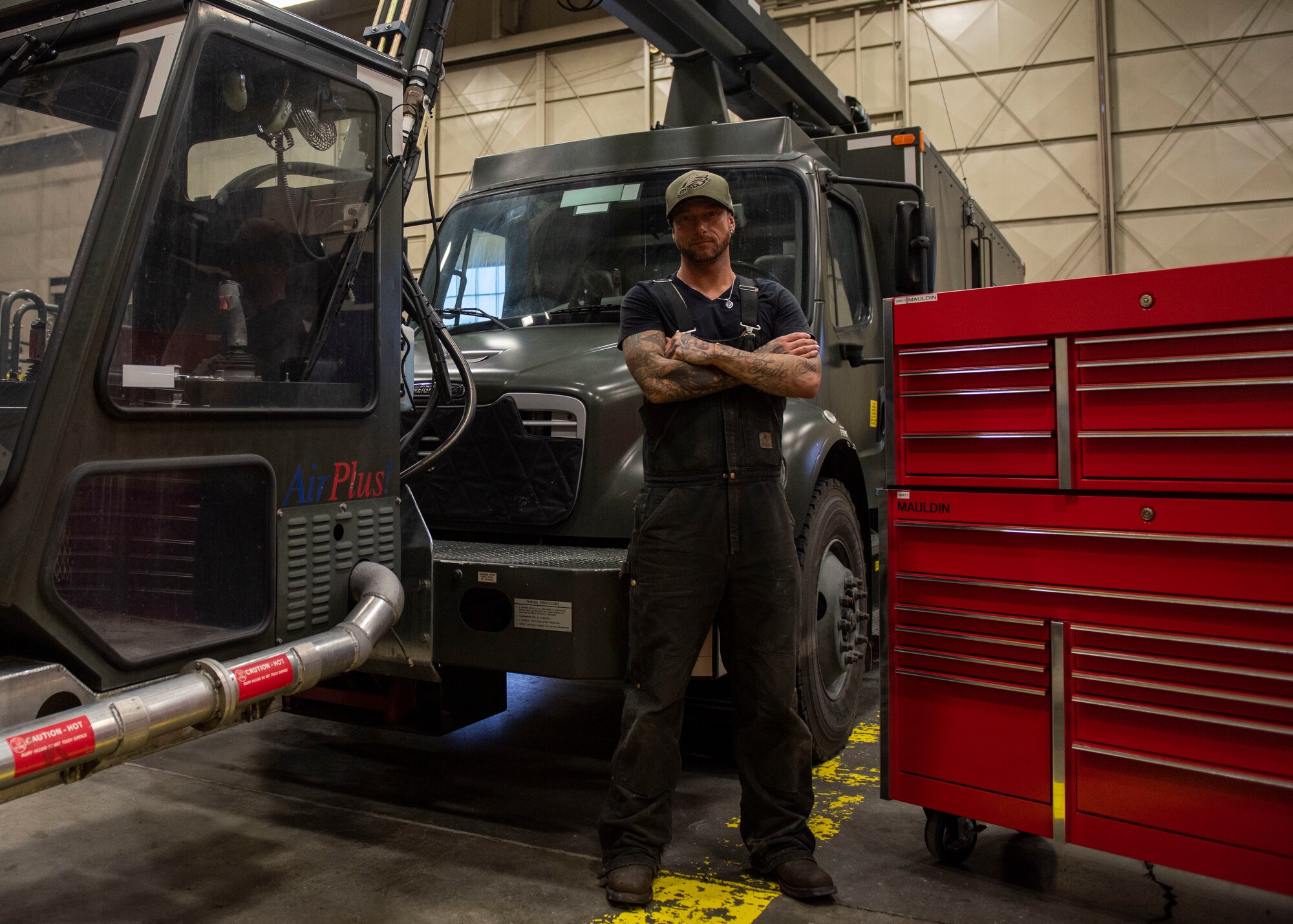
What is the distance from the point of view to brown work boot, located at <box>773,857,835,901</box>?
3064mm

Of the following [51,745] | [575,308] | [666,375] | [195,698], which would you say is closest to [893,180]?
[575,308]

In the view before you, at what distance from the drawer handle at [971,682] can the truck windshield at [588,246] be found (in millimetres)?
1906

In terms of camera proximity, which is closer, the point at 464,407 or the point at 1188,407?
the point at 1188,407

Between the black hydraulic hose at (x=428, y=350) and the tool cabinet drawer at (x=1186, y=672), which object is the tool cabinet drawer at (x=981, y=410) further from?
the black hydraulic hose at (x=428, y=350)

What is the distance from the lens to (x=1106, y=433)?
291 cm

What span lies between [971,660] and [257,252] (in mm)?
2422

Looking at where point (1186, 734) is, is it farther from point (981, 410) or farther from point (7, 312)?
point (7, 312)

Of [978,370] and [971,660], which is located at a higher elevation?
[978,370]

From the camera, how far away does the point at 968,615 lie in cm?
319

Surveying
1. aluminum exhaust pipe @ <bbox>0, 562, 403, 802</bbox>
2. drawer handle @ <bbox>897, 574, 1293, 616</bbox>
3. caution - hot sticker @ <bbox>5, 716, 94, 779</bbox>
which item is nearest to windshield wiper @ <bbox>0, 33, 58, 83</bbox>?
aluminum exhaust pipe @ <bbox>0, 562, 403, 802</bbox>

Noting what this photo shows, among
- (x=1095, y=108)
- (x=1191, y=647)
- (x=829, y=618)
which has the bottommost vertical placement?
(x=829, y=618)

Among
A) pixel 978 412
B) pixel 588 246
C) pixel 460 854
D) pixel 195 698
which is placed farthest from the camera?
pixel 588 246

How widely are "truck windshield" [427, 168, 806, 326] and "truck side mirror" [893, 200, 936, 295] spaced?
0.48 metres

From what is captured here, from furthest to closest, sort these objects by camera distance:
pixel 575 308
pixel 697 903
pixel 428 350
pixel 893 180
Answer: pixel 893 180
pixel 575 308
pixel 428 350
pixel 697 903
